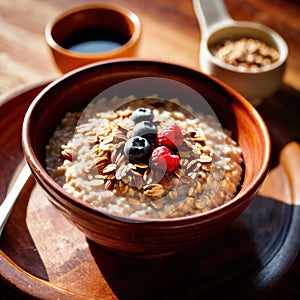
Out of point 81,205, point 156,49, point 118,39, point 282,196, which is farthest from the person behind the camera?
point 156,49

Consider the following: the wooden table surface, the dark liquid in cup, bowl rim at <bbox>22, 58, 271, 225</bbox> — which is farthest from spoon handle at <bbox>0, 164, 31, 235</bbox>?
the dark liquid in cup

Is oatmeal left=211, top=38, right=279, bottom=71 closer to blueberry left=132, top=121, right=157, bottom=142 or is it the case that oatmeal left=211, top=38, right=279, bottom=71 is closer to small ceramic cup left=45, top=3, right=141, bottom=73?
small ceramic cup left=45, top=3, right=141, bottom=73

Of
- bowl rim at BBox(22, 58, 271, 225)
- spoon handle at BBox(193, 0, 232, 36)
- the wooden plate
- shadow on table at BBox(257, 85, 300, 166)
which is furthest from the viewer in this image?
spoon handle at BBox(193, 0, 232, 36)

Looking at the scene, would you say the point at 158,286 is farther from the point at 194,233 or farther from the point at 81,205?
the point at 81,205

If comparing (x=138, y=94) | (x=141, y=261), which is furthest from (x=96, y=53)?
(x=141, y=261)

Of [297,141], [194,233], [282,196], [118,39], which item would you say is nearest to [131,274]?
[194,233]

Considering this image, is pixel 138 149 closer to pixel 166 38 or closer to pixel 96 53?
pixel 96 53

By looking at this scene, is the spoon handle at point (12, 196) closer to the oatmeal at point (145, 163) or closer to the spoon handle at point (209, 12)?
the oatmeal at point (145, 163)
